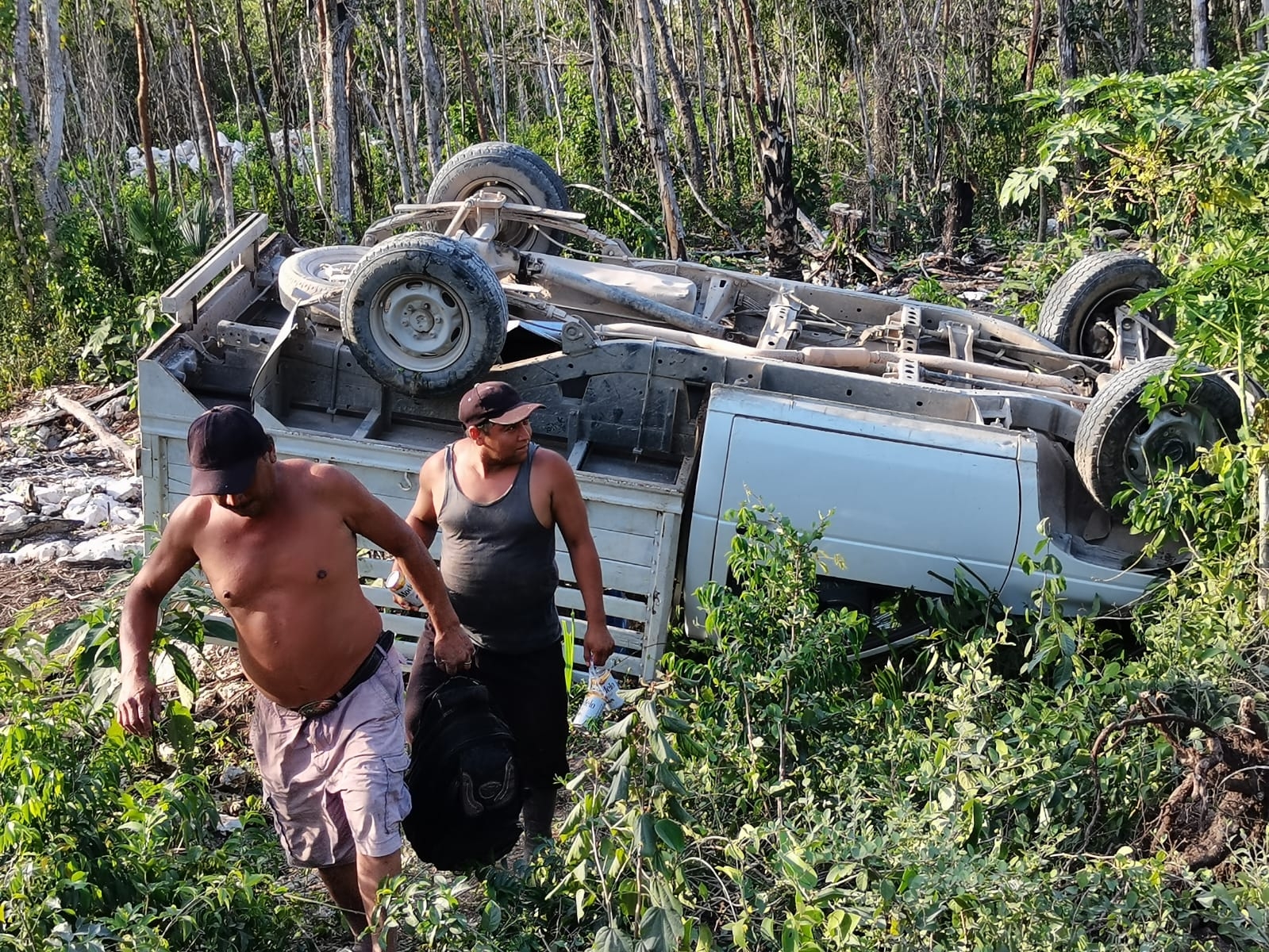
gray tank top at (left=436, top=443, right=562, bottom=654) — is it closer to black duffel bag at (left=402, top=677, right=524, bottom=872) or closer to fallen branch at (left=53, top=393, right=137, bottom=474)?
black duffel bag at (left=402, top=677, right=524, bottom=872)

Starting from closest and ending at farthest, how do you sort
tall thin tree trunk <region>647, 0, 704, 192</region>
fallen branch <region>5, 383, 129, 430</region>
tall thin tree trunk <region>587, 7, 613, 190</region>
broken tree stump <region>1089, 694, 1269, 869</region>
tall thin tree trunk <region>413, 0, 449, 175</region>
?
broken tree stump <region>1089, 694, 1269, 869</region> < fallen branch <region>5, 383, 129, 430</region> < tall thin tree trunk <region>413, 0, 449, 175</region> < tall thin tree trunk <region>647, 0, 704, 192</region> < tall thin tree trunk <region>587, 7, 613, 190</region>

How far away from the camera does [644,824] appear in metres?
2.91

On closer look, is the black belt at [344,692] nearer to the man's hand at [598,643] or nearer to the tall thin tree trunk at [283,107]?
the man's hand at [598,643]

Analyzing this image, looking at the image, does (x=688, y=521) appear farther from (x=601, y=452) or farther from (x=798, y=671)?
(x=798, y=671)

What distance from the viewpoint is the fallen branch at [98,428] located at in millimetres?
8452

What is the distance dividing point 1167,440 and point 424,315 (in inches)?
130

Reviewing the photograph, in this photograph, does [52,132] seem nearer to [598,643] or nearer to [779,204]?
[779,204]

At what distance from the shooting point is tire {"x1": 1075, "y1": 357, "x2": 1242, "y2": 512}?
5.21 metres

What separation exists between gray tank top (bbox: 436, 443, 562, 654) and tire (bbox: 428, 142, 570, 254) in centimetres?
363

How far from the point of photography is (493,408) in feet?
12.8

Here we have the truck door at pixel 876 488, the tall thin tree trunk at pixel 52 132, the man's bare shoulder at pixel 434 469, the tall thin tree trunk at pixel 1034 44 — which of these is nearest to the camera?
the man's bare shoulder at pixel 434 469

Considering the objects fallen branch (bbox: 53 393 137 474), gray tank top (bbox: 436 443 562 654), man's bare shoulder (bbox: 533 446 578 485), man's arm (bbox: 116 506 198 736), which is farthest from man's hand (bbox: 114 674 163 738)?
fallen branch (bbox: 53 393 137 474)

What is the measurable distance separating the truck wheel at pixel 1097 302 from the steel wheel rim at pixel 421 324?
11.4 ft

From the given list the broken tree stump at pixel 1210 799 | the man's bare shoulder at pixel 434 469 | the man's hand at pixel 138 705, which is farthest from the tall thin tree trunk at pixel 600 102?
the man's hand at pixel 138 705
